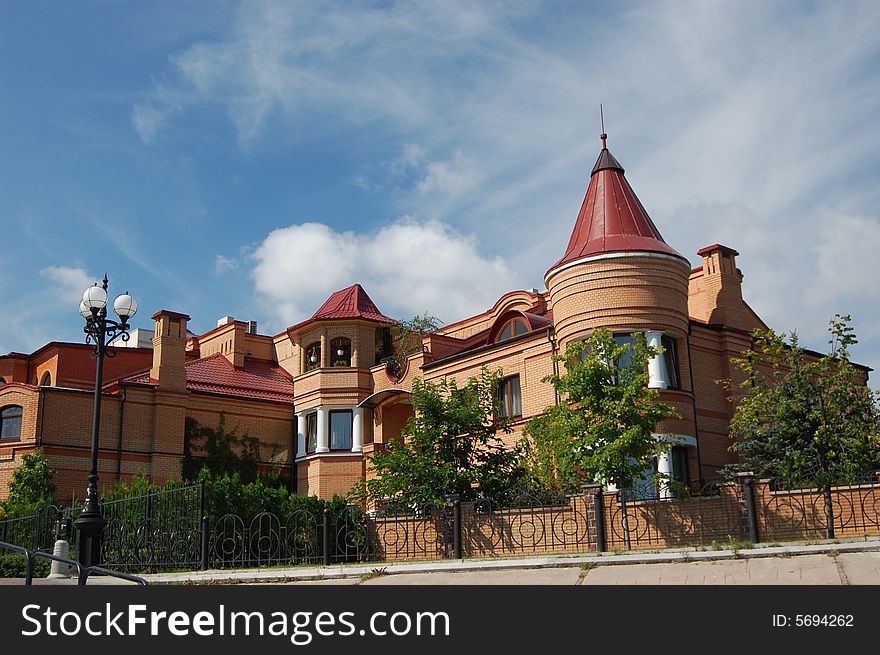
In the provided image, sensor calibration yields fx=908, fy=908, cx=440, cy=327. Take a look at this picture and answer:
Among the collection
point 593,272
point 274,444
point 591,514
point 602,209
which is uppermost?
point 602,209

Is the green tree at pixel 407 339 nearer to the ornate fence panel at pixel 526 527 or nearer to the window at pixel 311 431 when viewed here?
the window at pixel 311 431

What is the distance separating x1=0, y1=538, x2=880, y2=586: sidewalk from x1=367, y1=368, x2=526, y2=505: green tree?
5099 millimetres

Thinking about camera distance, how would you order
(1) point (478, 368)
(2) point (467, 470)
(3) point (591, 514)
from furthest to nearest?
1. (1) point (478, 368)
2. (2) point (467, 470)
3. (3) point (591, 514)

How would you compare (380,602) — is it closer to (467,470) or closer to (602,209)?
(467,470)

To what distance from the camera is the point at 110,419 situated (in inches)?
1227

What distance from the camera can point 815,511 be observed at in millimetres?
15961

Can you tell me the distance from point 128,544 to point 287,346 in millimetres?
23088

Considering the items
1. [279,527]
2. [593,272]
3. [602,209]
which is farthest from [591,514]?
[602,209]

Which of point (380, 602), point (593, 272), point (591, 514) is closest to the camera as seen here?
point (380, 602)

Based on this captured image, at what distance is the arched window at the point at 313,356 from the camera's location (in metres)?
35.1

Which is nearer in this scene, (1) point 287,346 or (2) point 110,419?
(2) point 110,419

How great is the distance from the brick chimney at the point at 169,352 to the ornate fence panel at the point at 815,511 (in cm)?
2286

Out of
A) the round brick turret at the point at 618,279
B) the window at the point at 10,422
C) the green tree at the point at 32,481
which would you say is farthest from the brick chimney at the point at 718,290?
the window at the point at 10,422

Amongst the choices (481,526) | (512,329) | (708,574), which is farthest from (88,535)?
(512,329)
